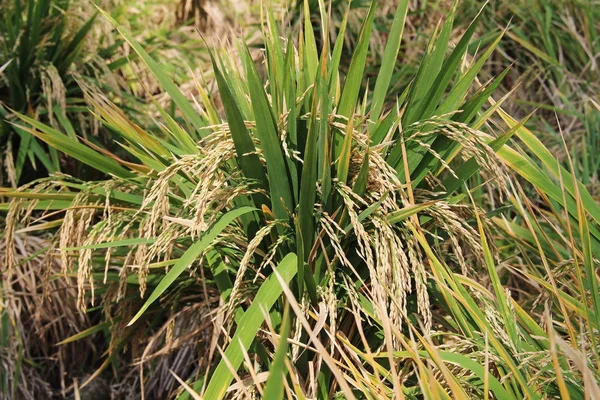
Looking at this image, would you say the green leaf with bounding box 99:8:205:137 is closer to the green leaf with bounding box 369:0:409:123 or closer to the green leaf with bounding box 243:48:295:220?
the green leaf with bounding box 243:48:295:220

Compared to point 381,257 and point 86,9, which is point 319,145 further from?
point 86,9

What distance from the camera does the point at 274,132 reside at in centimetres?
176

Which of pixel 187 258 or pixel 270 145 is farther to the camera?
pixel 270 145

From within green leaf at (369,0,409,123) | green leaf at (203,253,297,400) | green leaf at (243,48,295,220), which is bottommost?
green leaf at (203,253,297,400)

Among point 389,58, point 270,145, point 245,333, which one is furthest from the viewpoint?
point 389,58

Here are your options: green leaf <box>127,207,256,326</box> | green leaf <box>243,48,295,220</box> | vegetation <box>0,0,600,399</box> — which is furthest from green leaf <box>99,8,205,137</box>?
green leaf <box>127,207,256,326</box>

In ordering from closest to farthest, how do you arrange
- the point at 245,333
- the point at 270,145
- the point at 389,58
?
1. the point at 245,333
2. the point at 270,145
3. the point at 389,58

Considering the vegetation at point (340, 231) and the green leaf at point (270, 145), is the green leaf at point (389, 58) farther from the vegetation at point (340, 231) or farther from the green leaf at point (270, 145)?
the green leaf at point (270, 145)

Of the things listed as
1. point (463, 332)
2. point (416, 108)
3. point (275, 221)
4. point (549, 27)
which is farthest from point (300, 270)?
point (549, 27)

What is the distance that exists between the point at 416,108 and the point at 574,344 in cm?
70

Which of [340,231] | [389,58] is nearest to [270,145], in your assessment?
[340,231]

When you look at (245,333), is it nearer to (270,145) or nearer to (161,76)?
(270,145)

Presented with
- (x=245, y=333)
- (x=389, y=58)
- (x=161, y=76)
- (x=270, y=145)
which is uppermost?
(x=389, y=58)

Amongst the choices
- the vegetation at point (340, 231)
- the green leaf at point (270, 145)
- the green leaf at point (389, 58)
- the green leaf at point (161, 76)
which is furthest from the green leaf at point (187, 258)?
A: the green leaf at point (389, 58)
